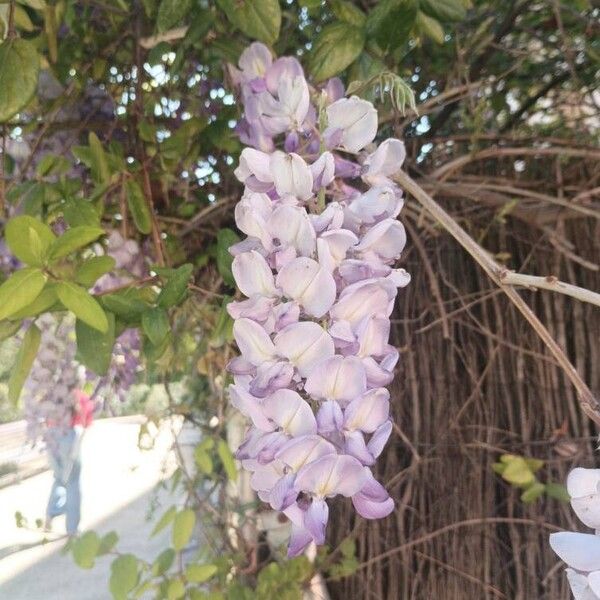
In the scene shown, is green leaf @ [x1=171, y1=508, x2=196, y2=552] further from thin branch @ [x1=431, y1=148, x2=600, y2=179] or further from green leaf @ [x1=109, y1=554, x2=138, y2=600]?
thin branch @ [x1=431, y1=148, x2=600, y2=179]

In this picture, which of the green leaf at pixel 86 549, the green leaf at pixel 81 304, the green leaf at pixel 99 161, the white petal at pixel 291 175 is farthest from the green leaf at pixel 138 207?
the green leaf at pixel 86 549

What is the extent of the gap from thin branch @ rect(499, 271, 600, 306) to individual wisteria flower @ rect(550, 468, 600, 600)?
0.29ft

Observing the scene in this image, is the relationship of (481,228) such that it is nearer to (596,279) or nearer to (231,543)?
(596,279)

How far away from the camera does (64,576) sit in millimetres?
1545

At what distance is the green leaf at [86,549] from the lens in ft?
3.14

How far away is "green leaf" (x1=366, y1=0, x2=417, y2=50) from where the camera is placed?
54 cm

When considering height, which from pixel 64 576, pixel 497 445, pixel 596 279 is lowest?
pixel 64 576

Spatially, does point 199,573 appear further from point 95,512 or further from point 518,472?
point 95,512

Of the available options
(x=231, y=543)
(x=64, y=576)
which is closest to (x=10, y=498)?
(x=64, y=576)

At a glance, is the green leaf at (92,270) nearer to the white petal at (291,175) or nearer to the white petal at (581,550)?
the white petal at (291,175)

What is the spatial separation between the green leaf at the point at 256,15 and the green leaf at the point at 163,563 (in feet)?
2.55

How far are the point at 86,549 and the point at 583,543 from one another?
85 centimetres

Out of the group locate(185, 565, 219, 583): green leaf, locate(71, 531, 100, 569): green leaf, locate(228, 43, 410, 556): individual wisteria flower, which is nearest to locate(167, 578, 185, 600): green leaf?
locate(185, 565, 219, 583): green leaf

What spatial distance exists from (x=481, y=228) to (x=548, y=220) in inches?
4.0
